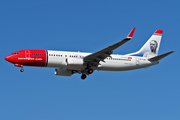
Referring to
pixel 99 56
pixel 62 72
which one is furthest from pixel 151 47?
pixel 62 72

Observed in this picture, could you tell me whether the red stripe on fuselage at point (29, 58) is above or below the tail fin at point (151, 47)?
below

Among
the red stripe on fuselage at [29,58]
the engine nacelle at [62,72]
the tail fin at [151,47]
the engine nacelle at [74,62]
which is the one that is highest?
the tail fin at [151,47]

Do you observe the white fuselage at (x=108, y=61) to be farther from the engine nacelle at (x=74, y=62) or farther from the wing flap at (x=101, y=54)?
the wing flap at (x=101, y=54)

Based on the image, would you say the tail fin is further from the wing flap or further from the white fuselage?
the wing flap

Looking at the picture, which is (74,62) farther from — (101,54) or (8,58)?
(8,58)

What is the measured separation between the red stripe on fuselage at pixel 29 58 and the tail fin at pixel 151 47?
16.0 metres

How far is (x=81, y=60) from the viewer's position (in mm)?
51125

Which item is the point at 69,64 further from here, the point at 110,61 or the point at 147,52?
the point at 147,52

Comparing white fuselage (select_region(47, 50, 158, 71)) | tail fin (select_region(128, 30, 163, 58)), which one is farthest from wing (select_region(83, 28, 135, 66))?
tail fin (select_region(128, 30, 163, 58))

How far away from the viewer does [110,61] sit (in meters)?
53.3

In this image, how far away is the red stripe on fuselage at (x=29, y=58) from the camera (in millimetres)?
49656

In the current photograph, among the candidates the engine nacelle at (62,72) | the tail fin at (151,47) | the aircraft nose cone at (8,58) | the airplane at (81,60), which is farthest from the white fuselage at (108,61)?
the aircraft nose cone at (8,58)

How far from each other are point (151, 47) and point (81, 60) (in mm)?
15214

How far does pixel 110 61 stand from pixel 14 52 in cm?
1520
